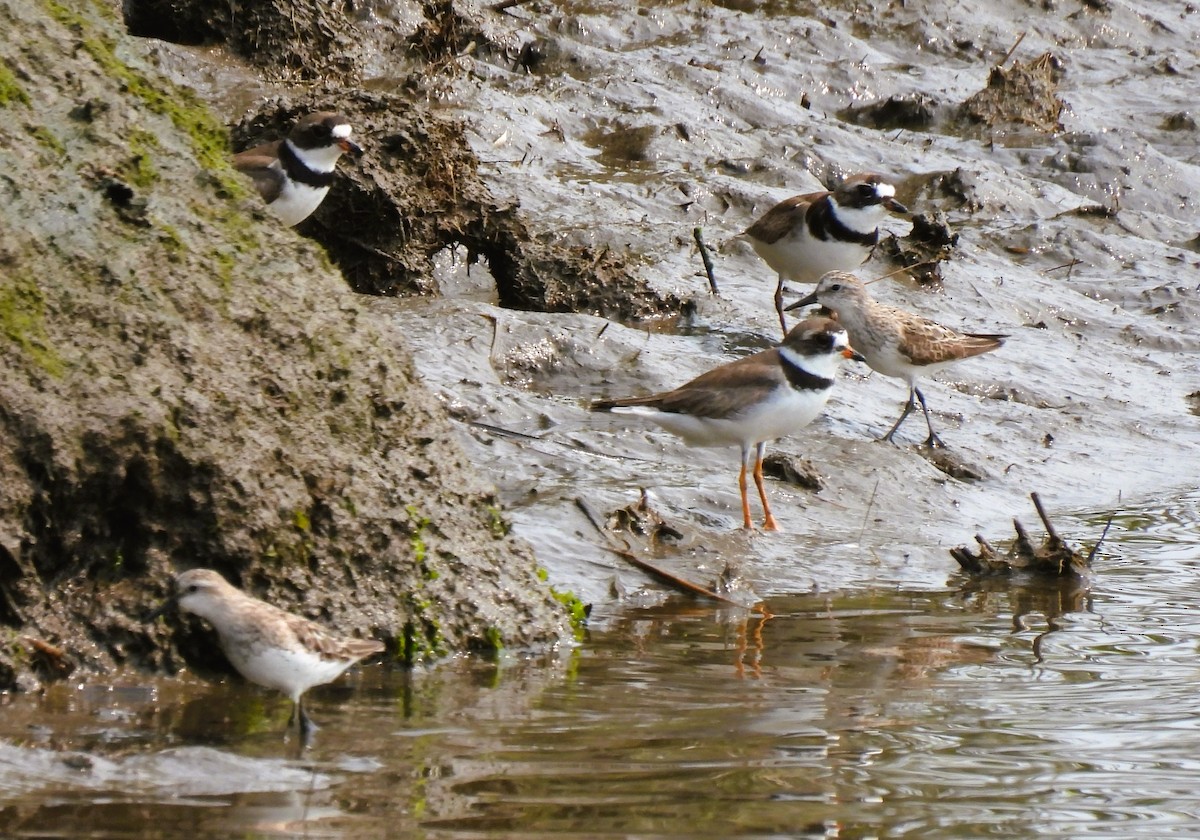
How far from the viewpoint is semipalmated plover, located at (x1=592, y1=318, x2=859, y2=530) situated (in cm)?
921

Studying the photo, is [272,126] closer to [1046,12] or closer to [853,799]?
[853,799]

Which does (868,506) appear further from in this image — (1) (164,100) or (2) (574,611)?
(1) (164,100)

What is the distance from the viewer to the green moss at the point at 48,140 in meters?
6.07

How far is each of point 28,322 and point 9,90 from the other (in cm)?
98

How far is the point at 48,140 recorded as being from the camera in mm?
6094

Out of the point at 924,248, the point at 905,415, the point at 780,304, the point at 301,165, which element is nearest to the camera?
the point at 301,165

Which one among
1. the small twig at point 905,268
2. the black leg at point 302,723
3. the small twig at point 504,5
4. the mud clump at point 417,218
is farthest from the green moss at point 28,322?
the small twig at point 504,5

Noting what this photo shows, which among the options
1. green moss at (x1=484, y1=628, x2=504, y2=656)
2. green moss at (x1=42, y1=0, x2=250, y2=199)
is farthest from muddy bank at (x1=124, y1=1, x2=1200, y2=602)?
green moss at (x1=42, y1=0, x2=250, y2=199)

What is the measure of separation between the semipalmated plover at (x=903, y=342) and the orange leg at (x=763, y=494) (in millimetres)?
1445

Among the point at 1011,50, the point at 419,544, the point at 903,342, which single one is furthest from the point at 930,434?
the point at 1011,50

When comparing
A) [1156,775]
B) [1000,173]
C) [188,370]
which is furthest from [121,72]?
[1000,173]

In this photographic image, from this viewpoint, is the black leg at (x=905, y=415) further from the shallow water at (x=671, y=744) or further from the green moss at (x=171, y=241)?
the green moss at (x=171, y=241)

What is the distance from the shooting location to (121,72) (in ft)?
21.9

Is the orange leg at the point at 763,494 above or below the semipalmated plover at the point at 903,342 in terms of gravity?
below
